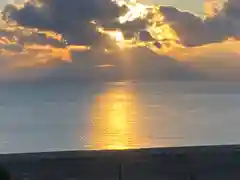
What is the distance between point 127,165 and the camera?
4457 millimetres

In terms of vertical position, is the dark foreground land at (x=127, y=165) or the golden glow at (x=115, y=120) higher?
the golden glow at (x=115, y=120)

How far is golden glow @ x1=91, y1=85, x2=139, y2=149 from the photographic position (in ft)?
18.3

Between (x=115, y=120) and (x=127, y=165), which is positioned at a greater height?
(x=115, y=120)

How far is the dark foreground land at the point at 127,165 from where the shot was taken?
14.3 ft

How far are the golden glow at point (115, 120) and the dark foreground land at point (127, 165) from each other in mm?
866

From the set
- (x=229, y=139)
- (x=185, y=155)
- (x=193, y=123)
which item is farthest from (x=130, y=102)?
(x=185, y=155)

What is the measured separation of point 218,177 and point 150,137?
1.50 m

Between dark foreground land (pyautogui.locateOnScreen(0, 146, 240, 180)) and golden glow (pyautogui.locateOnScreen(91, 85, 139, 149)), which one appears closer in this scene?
dark foreground land (pyautogui.locateOnScreen(0, 146, 240, 180))

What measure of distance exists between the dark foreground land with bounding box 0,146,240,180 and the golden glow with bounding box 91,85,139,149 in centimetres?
87

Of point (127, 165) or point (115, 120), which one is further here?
point (115, 120)

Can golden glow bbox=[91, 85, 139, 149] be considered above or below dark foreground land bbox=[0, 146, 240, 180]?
above

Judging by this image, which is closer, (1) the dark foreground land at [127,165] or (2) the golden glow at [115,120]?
(1) the dark foreground land at [127,165]

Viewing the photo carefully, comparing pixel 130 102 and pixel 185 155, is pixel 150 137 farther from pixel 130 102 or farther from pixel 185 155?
pixel 185 155

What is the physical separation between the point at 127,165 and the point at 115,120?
1778 mm
